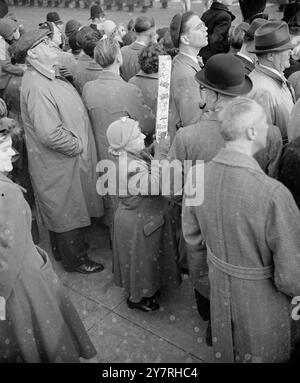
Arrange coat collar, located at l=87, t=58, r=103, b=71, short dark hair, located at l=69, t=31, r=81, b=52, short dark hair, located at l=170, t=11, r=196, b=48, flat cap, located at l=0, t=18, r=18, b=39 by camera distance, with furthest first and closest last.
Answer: flat cap, located at l=0, t=18, r=18, b=39 < short dark hair, located at l=69, t=31, r=81, b=52 < coat collar, located at l=87, t=58, r=103, b=71 < short dark hair, located at l=170, t=11, r=196, b=48

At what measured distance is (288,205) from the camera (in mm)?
2043

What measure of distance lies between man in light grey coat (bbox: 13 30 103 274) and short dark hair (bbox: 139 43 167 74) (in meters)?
0.93

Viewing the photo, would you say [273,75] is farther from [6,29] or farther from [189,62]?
[6,29]

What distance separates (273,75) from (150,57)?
4.82ft

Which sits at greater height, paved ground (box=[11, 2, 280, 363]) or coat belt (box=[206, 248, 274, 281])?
coat belt (box=[206, 248, 274, 281])

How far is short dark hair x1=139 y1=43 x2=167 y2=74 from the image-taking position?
431cm

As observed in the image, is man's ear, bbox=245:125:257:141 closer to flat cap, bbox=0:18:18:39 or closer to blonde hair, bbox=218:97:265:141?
blonde hair, bbox=218:97:265:141

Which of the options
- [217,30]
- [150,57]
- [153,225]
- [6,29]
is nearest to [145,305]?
[153,225]

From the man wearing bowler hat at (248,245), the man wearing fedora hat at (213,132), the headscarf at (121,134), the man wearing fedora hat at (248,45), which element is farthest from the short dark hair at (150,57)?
the man wearing bowler hat at (248,245)

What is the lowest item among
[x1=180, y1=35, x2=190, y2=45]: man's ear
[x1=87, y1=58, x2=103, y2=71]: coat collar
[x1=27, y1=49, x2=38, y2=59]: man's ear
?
[x1=87, y1=58, x2=103, y2=71]: coat collar

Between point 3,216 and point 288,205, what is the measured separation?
4.93 feet

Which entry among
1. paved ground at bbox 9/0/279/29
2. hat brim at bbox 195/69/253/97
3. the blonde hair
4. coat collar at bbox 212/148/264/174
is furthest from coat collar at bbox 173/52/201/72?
paved ground at bbox 9/0/279/29

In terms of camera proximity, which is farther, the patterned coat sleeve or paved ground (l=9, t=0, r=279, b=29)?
paved ground (l=9, t=0, r=279, b=29)

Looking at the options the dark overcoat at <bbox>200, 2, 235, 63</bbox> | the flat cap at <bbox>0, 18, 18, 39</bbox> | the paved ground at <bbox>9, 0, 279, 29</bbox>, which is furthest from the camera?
the paved ground at <bbox>9, 0, 279, 29</bbox>
